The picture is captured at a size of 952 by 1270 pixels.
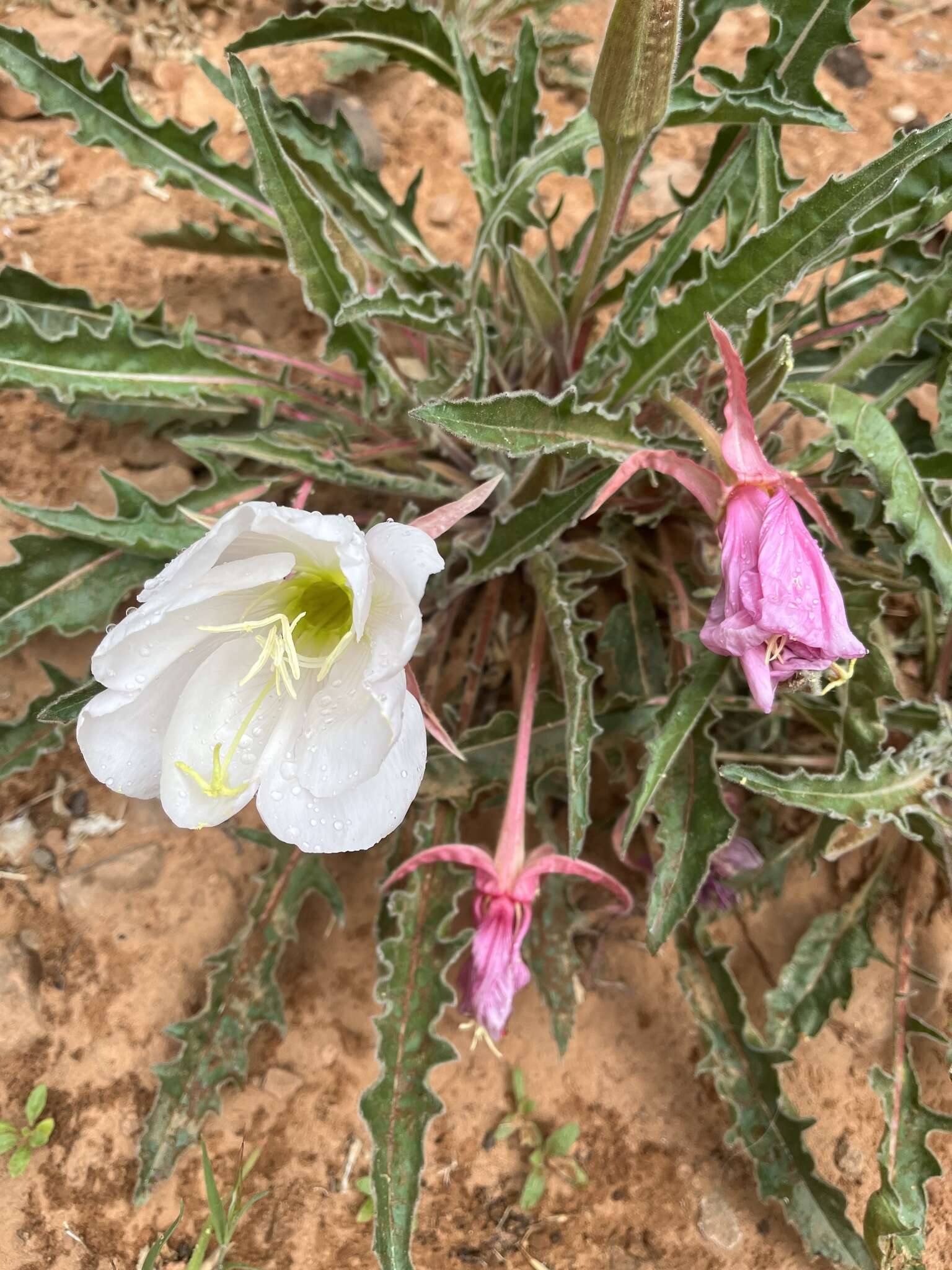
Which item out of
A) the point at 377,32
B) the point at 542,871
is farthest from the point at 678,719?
the point at 377,32

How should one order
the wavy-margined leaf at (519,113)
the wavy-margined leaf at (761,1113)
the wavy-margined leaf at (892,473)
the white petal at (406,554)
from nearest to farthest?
the white petal at (406,554), the wavy-margined leaf at (892,473), the wavy-margined leaf at (761,1113), the wavy-margined leaf at (519,113)

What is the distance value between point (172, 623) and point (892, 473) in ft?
2.98

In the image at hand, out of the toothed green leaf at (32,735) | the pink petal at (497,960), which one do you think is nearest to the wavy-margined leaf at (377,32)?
the toothed green leaf at (32,735)

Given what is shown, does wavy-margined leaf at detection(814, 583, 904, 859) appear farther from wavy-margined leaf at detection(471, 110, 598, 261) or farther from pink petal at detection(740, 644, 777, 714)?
wavy-margined leaf at detection(471, 110, 598, 261)

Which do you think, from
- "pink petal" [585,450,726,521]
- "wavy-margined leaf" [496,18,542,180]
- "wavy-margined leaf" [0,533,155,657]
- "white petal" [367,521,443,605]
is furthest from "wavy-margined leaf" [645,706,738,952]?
"wavy-margined leaf" [496,18,542,180]

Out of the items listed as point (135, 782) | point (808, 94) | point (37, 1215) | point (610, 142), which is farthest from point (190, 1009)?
point (808, 94)

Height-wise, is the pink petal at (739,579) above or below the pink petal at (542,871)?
above

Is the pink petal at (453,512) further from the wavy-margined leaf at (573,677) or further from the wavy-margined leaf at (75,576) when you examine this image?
the wavy-margined leaf at (75,576)

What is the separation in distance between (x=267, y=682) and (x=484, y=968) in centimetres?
49

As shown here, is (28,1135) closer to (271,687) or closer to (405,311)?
(271,687)

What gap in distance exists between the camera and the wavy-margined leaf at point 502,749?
4.70 feet

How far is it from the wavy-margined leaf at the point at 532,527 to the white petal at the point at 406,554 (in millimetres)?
358

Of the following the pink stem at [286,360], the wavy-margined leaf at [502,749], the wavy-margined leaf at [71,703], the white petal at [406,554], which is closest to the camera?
the white petal at [406,554]

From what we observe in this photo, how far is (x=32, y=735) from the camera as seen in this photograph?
1.51m
